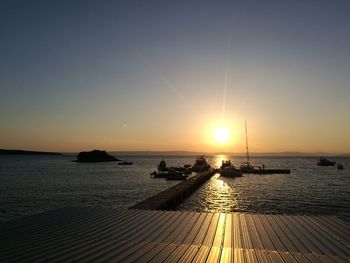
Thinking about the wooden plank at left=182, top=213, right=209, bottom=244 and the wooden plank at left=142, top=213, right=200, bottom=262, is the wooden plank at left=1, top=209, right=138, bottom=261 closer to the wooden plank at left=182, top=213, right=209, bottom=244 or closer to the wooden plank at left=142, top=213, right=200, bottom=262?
the wooden plank at left=142, top=213, right=200, bottom=262

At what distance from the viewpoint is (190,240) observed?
11.8 m

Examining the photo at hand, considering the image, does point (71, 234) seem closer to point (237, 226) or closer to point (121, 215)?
point (121, 215)

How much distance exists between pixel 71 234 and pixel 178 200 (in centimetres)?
2487

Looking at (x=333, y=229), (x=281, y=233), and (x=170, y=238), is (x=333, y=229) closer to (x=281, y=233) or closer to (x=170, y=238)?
(x=281, y=233)

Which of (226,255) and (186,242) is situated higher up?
(226,255)

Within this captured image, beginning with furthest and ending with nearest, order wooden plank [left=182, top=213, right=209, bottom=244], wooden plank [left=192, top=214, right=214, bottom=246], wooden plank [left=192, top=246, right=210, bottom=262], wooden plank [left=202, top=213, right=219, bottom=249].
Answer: wooden plank [left=182, top=213, right=209, bottom=244] < wooden plank [left=192, top=214, right=214, bottom=246] < wooden plank [left=202, top=213, right=219, bottom=249] < wooden plank [left=192, top=246, right=210, bottom=262]

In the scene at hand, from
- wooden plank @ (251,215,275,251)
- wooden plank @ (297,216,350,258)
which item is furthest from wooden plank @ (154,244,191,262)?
wooden plank @ (297,216,350,258)

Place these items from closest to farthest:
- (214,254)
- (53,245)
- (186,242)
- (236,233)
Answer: (214,254) < (53,245) < (186,242) < (236,233)

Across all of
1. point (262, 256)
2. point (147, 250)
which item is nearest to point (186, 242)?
point (147, 250)

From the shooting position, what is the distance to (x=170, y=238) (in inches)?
474

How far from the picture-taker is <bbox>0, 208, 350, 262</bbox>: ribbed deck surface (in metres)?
9.49

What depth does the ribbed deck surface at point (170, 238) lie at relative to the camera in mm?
9492

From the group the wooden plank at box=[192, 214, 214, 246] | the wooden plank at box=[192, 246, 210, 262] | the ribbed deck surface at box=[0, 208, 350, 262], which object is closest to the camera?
the wooden plank at box=[192, 246, 210, 262]

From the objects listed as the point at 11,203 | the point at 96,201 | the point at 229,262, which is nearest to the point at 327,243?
the point at 229,262
